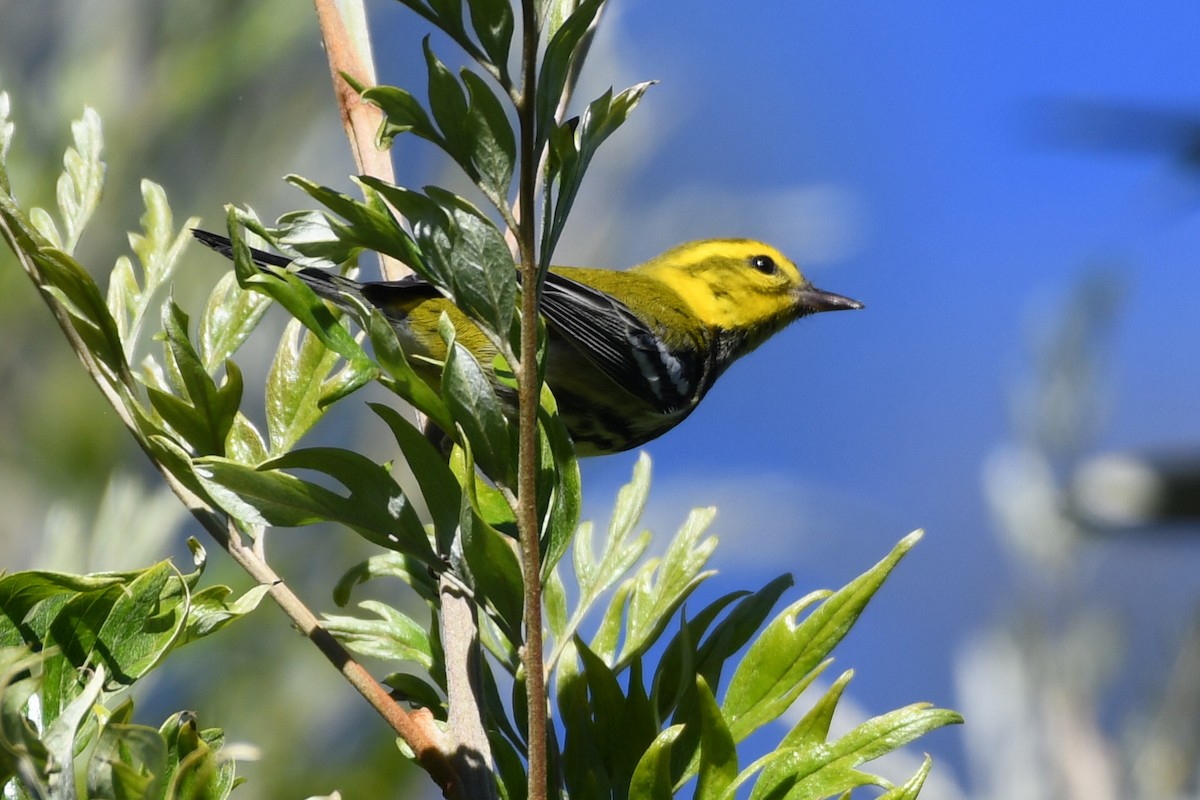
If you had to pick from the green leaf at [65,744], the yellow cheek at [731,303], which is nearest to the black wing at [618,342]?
the yellow cheek at [731,303]

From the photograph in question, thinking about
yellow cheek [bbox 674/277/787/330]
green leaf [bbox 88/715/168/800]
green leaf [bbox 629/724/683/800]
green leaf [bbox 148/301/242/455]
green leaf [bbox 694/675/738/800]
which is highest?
green leaf [bbox 148/301/242/455]

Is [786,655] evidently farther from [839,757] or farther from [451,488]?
[451,488]

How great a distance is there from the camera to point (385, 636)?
28.5 inches

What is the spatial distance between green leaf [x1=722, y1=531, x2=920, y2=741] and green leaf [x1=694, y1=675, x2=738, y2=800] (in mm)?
45

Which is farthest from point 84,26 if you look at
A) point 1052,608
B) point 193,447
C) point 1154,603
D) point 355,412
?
point 1154,603

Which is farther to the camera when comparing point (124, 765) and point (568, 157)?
point (568, 157)

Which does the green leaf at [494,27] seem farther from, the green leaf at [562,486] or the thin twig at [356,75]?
the thin twig at [356,75]

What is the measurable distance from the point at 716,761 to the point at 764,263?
1.87 m

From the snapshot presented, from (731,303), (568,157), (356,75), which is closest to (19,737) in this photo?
(568,157)

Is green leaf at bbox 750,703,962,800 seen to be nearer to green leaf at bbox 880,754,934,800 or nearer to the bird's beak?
green leaf at bbox 880,754,934,800

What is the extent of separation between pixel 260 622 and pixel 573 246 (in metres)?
1.13

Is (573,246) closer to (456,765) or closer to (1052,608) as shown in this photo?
(1052,608)

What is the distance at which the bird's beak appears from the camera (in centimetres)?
230

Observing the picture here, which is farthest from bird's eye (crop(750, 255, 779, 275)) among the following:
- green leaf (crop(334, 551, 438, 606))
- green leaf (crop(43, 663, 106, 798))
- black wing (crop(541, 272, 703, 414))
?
green leaf (crop(43, 663, 106, 798))
